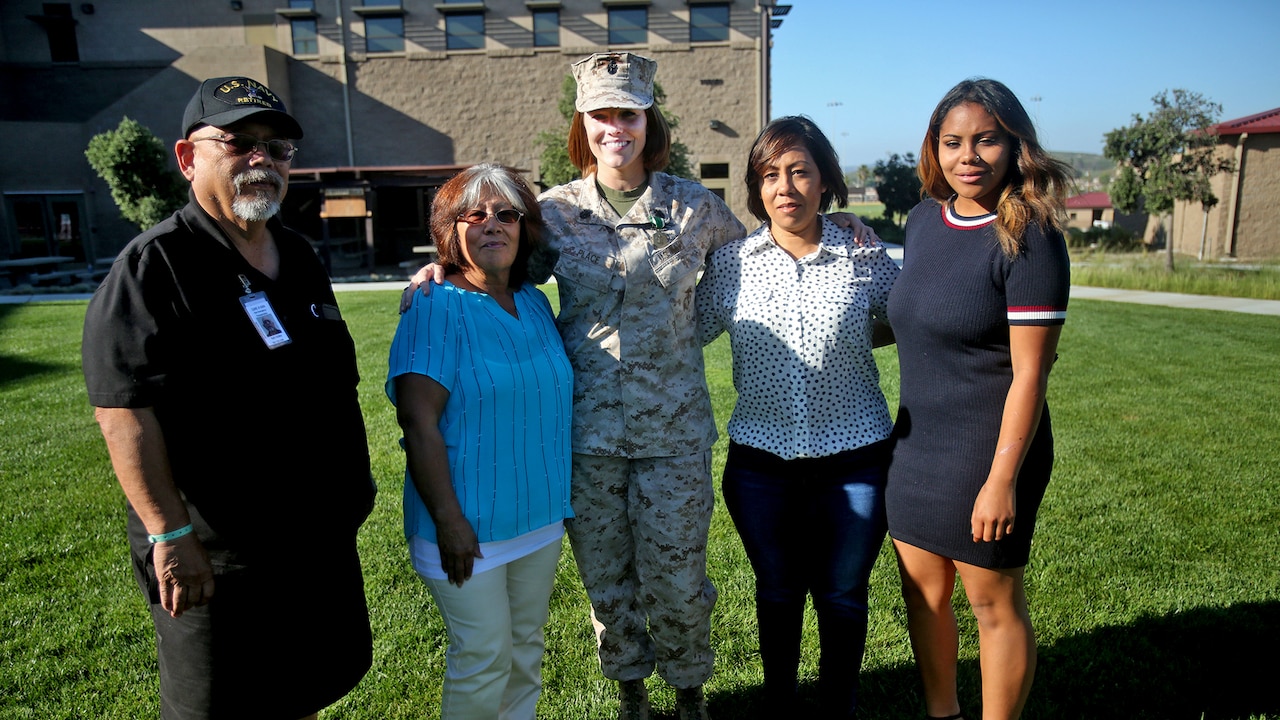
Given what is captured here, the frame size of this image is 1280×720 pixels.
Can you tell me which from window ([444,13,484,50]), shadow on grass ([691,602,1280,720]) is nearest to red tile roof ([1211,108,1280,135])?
window ([444,13,484,50])

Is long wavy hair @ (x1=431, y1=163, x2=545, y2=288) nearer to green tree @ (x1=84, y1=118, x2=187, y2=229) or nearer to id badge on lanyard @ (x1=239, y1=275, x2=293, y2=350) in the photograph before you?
id badge on lanyard @ (x1=239, y1=275, x2=293, y2=350)

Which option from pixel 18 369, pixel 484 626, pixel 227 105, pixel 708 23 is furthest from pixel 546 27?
pixel 484 626

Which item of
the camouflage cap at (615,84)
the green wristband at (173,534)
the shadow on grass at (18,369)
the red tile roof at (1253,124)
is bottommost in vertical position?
the shadow on grass at (18,369)

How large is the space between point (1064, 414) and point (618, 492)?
5.27m

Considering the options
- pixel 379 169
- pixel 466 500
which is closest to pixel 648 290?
pixel 466 500

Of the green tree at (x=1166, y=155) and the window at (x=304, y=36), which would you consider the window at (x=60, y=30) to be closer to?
the window at (x=304, y=36)

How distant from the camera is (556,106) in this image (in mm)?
23781

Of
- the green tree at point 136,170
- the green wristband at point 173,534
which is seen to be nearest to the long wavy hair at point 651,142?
the green wristband at point 173,534

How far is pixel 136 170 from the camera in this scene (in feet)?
60.2

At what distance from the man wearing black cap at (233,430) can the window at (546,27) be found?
23436 millimetres

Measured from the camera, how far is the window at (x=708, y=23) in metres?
23.1

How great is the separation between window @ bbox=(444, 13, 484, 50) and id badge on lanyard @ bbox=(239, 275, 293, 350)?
24127 mm

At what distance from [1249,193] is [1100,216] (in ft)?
64.5

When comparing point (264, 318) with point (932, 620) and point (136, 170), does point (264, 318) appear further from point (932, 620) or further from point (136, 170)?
point (136, 170)
